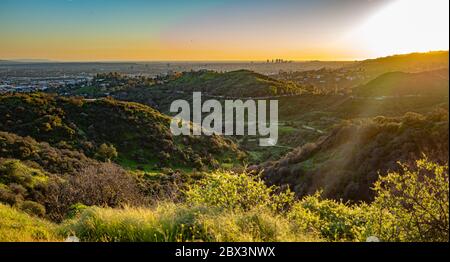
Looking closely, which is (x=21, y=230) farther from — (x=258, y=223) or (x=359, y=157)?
(x=359, y=157)

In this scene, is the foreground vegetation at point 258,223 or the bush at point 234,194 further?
the bush at point 234,194

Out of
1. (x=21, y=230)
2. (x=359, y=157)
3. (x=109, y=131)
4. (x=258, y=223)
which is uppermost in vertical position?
(x=258, y=223)

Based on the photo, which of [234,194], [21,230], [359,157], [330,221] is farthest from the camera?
[359,157]

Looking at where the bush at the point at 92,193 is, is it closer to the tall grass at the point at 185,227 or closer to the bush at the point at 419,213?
the tall grass at the point at 185,227

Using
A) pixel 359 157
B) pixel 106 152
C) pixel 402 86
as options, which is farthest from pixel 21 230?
pixel 402 86

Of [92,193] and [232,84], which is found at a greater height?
[232,84]

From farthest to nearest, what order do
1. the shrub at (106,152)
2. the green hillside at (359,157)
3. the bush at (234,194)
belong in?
the shrub at (106,152) < the green hillside at (359,157) < the bush at (234,194)

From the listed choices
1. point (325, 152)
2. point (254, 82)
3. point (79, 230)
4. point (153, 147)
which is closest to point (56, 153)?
point (153, 147)

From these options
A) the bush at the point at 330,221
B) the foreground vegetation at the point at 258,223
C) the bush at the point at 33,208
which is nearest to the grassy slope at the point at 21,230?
the foreground vegetation at the point at 258,223

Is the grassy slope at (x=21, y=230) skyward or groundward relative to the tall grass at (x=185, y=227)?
groundward
